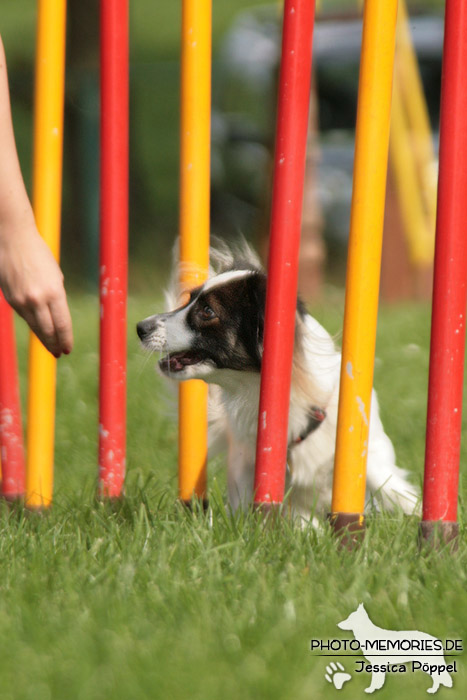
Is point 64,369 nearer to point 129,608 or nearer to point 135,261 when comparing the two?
point 129,608

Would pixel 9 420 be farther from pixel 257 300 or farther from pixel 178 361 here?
pixel 257 300

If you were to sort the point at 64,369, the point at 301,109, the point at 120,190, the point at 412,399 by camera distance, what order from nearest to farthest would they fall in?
the point at 301,109 → the point at 120,190 → the point at 412,399 → the point at 64,369

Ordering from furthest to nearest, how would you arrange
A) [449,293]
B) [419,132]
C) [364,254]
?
[419,132] < [364,254] < [449,293]

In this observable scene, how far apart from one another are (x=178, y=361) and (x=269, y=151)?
7.00 metres

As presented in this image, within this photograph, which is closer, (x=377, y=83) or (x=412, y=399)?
(x=377, y=83)

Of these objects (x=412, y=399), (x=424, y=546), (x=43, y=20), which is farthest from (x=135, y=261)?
(x=424, y=546)

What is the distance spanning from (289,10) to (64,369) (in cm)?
356

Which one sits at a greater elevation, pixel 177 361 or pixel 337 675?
pixel 177 361

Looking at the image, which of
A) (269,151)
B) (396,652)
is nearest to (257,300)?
(396,652)

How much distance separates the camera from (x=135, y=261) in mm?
12930

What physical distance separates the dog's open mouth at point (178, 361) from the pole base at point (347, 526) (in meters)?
0.82

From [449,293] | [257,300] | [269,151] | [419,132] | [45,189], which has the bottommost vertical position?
[257,300]

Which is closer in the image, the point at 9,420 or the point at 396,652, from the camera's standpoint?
the point at 396,652

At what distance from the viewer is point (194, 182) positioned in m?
2.81
